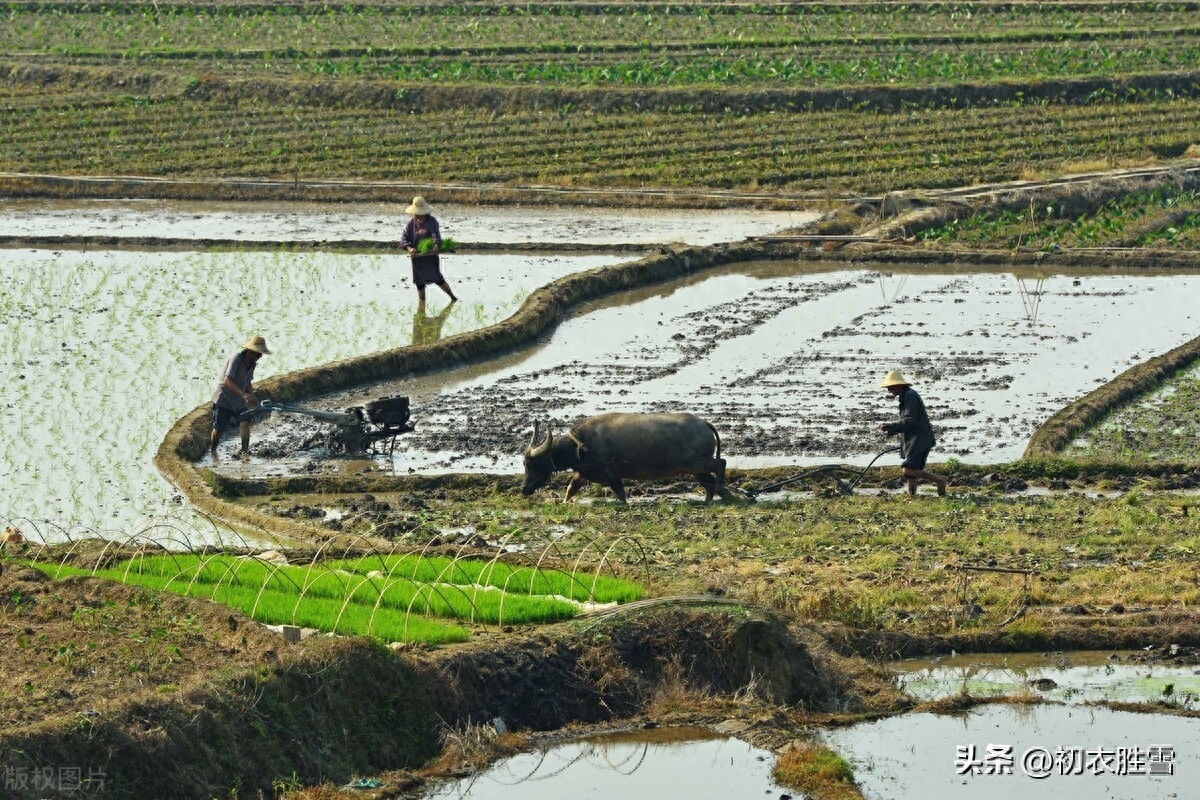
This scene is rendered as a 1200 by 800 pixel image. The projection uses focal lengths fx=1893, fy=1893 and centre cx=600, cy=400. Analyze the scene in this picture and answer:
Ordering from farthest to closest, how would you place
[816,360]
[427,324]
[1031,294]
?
[1031,294]
[427,324]
[816,360]

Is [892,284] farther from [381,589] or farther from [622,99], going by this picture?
[381,589]

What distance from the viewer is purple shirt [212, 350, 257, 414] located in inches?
565

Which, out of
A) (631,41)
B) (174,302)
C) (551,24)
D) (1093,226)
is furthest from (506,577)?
(551,24)

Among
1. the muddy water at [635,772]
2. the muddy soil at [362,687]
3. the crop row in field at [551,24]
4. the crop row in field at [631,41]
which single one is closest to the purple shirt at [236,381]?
the muddy soil at [362,687]

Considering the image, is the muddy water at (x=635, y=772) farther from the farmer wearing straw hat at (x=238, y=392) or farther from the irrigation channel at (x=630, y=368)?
the farmer wearing straw hat at (x=238, y=392)

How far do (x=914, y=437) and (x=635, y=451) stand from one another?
195cm

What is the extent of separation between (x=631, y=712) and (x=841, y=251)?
542 inches

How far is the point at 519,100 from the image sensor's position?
31.8m

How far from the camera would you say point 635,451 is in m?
13.4

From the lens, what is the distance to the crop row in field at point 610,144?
88.5ft

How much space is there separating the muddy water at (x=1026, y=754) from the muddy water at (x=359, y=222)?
14.2m

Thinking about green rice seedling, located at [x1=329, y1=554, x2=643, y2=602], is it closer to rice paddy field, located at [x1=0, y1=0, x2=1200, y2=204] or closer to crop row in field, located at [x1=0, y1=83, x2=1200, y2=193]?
rice paddy field, located at [x1=0, y1=0, x2=1200, y2=204]

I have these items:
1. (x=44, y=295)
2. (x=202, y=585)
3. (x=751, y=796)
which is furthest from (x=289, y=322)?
(x=751, y=796)

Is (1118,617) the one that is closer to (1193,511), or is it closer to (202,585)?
(1193,511)
